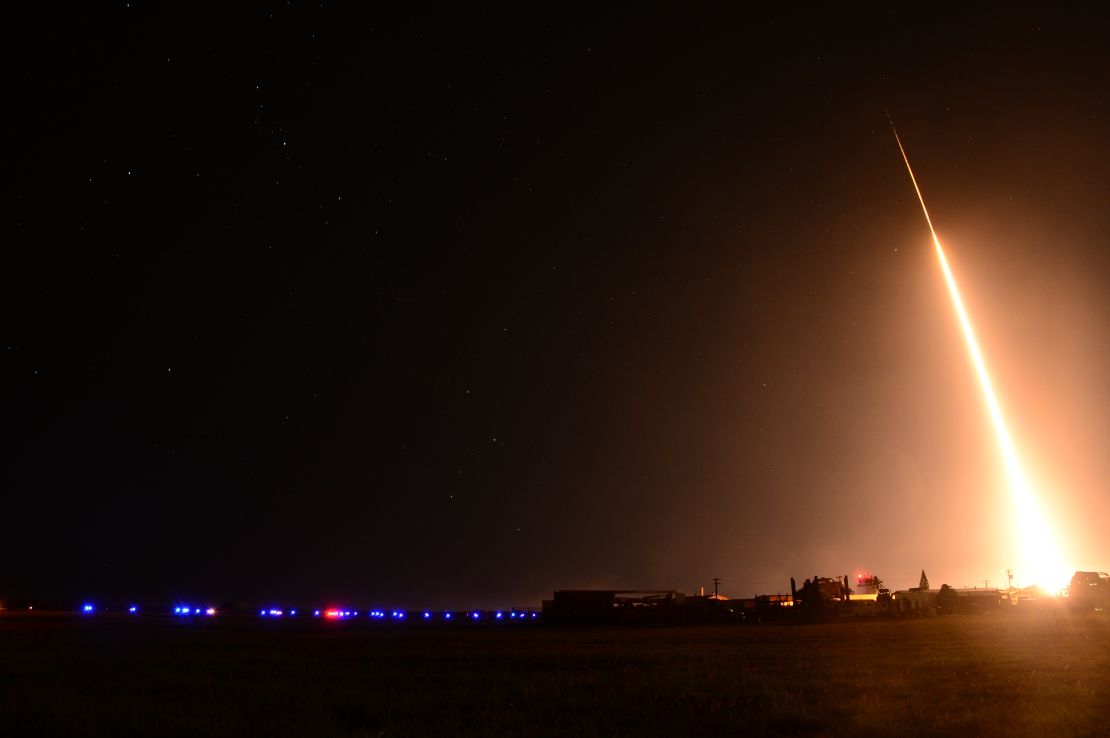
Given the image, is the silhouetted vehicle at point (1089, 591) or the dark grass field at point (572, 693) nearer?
the dark grass field at point (572, 693)

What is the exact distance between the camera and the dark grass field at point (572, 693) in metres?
14.0

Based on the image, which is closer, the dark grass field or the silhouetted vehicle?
the dark grass field

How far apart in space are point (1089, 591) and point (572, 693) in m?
88.9

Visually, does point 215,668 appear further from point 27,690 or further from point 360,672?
point 27,690

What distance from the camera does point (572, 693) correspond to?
18172mm

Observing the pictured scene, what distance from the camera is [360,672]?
2342 centimetres

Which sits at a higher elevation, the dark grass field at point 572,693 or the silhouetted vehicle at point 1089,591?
the silhouetted vehicle at point 1089,591

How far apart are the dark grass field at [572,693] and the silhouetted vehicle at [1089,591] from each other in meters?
54.6

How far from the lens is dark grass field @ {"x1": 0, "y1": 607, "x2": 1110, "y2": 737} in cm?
1395

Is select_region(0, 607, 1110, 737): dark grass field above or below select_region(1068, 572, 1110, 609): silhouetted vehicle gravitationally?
below

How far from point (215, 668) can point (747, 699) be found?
15717mm

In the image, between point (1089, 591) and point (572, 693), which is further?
point (1089, 591)

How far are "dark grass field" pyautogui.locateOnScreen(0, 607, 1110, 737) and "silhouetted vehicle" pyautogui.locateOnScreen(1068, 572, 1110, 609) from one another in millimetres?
54563

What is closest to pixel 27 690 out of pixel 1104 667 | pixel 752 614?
pixel 1104 667
